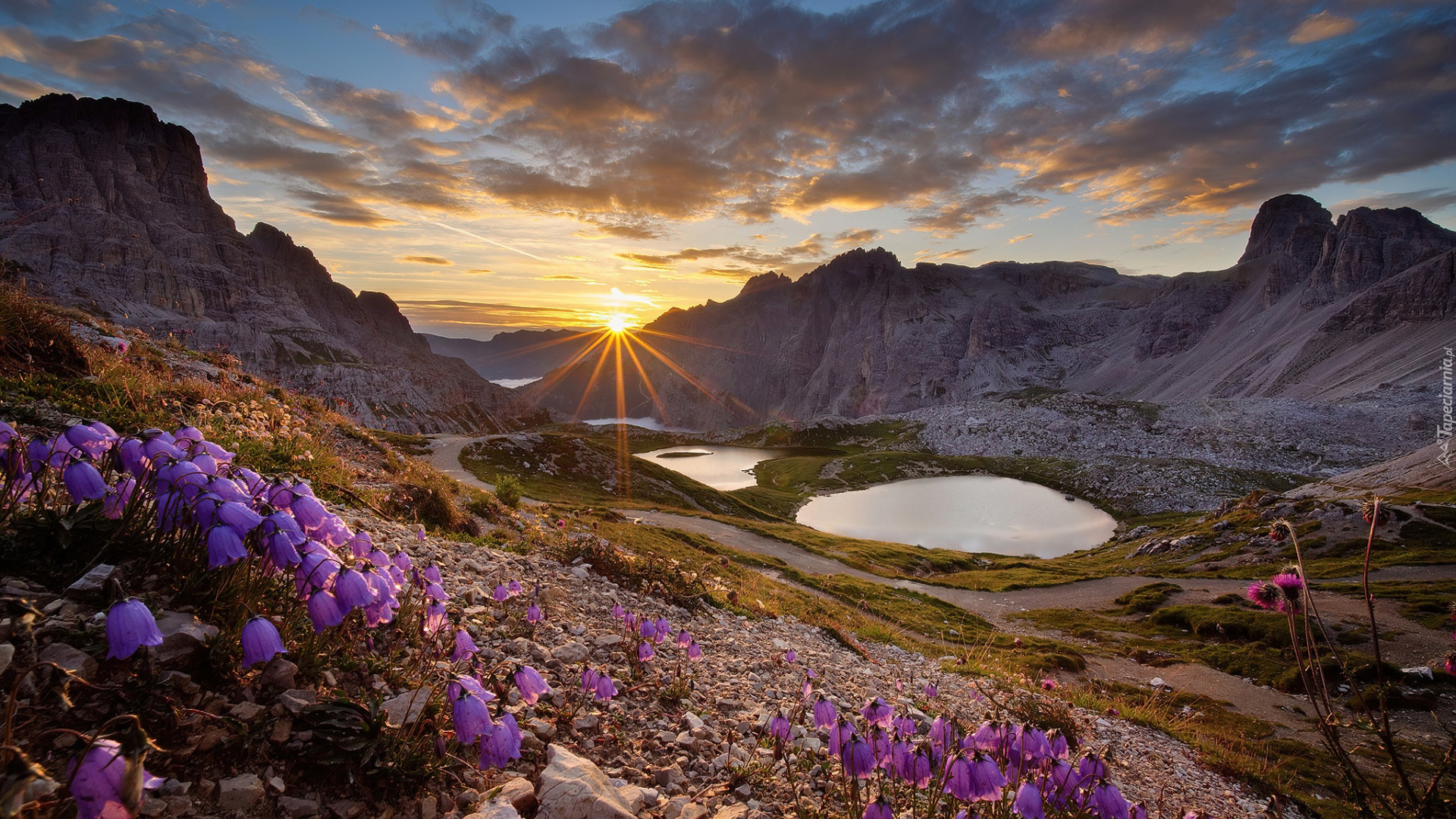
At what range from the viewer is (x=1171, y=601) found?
136 ft

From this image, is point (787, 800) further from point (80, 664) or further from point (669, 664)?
point (80, 664)

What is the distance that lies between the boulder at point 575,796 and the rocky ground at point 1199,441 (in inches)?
4425

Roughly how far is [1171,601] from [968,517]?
52306 millimetres

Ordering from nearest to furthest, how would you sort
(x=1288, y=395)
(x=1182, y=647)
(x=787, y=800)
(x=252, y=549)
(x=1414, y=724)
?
(x=252, y=549), (x=787, y=800), (x=1414, y=724), (x=1182, y=647), (x=1288, y=395)

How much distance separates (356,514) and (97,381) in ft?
16.2

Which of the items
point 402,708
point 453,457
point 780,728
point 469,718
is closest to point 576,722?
point 402,708

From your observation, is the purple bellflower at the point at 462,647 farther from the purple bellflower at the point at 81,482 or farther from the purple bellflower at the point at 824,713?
the purple bellflower at the point at 824,713

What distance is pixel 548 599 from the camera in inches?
340

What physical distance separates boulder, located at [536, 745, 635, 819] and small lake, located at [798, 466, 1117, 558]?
7836 cm

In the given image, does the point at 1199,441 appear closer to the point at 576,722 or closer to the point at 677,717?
the point at 677,717

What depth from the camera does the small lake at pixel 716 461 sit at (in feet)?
423

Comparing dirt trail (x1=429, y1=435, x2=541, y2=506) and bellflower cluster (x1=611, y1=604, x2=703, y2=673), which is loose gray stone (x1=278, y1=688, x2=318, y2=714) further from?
dirt trail (x1=429, y1=435, x2=541, y2=506)

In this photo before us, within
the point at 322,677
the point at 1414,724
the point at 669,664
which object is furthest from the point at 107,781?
the point at 1414,724

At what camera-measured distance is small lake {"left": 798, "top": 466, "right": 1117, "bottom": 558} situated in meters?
80.9
